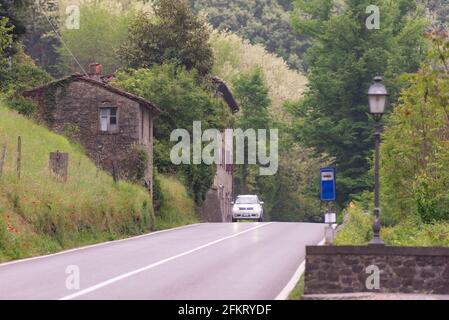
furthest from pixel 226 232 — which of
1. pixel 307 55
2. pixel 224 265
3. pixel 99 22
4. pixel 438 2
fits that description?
pixel 438 2

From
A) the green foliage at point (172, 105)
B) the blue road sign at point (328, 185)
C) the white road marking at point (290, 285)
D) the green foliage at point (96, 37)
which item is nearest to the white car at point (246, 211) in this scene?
the green foliage at point (172, 105)

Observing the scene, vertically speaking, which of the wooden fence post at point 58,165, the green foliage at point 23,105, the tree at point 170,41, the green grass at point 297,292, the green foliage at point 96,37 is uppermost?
the green foliage at point 96,37

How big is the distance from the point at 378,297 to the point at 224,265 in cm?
677

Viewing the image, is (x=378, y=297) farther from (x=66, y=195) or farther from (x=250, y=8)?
(x=250, y=8)

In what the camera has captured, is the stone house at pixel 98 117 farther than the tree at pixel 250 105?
No

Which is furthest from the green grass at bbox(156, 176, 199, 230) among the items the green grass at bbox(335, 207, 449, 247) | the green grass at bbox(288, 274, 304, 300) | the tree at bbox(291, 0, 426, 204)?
the green grass at bbox(288, 274, 304, 300)

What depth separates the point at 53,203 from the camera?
29109 mm

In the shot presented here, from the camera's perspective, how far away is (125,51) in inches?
2427

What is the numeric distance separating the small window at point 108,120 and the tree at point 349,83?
13.6 m

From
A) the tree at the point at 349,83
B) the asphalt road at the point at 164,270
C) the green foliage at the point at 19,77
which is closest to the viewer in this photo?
the asphalt road at the point at 164,270

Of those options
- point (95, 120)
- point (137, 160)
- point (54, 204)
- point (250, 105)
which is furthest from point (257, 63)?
point (54, 204)

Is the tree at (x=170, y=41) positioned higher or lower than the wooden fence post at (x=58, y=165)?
higher

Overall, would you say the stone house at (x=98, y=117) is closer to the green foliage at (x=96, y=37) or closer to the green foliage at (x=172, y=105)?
the green foliage at (x=172, y=105)

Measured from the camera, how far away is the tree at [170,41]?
61.0 metres
